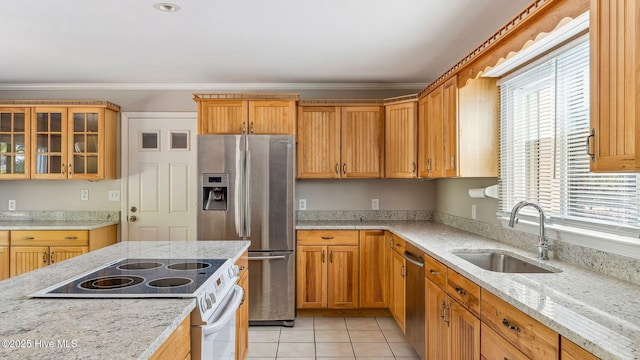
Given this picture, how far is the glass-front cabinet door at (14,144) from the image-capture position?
3863mm

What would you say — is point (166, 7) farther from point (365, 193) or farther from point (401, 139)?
point (365, 193)

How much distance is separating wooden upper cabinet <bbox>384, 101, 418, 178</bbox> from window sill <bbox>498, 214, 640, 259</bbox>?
1378 millimetres

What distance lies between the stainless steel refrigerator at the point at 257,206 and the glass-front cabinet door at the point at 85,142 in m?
1.32

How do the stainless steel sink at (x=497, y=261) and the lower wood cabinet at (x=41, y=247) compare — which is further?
the lower wood cabinet at (x=41, y=247)

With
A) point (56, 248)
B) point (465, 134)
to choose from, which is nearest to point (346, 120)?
point (465, 134)

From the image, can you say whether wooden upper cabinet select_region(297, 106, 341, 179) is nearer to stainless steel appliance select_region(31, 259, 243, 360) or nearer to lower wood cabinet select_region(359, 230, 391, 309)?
lower wood cabinet select_region(359, 230, 391, 309)

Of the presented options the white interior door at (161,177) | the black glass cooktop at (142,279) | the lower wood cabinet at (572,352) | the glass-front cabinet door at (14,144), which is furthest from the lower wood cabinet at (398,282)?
the glass-front cabinet door at (14,144)

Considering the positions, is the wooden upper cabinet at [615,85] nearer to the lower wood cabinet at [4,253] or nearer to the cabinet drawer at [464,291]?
the cabinet drawer at [464,291]

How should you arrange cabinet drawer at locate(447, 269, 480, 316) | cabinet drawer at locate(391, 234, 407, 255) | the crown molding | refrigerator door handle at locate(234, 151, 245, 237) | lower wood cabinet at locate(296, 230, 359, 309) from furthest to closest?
the crown molding → lower wood cabinet at locate(296, 230, 359, 309) → refrigerator door handle at locate(234, 151, 245, 237) → cabinet drawer at locate(391, 234, 407, 255) → cabinet drawer at locate(447, 269, 480, 316)

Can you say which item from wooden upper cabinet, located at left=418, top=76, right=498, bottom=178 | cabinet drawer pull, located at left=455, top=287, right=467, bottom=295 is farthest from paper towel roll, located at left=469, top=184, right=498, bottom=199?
cabinet drawer pull, located at left=455, top=287, right=467, bottom=295

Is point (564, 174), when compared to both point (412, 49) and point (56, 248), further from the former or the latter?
point (56, 248)

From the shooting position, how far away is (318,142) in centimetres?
383

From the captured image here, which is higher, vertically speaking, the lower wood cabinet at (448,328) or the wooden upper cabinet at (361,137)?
the wooden upper cabinet at (361,137)

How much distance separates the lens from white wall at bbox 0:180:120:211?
4.18 m
